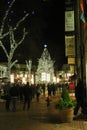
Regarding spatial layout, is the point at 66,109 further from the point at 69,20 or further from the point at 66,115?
the point at 69,20

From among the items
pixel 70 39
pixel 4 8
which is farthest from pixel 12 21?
pixel 70 39

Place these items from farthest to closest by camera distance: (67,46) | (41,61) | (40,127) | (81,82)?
1. (41,61)
2. (67,46)
3. (81,82)
4. (40,127)

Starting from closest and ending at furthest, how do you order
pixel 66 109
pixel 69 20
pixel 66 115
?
pixel 66 115
pixel 66 109
pixel 69 20

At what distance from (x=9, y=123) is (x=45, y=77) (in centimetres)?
3492

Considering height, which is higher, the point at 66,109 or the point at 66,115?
the point at 66,109

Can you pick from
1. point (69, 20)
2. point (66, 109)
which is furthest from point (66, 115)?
point (69, 20)

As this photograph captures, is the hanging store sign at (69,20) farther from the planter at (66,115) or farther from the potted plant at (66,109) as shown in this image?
the planter at (66,115)

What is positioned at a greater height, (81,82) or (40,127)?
(81,82)

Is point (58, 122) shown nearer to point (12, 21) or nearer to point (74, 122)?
point (74, 122)

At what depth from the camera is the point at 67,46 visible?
100 ft

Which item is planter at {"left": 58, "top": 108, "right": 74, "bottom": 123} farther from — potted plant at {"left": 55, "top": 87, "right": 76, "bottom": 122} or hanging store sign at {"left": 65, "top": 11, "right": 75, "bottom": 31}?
hanging store sign at {"left": 65, "top": 11, "right": 75, "bottom": 31}

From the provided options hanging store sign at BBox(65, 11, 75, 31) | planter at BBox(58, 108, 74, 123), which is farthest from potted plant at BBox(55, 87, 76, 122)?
hanging store sign at BBox(65, 11, 75, 31)

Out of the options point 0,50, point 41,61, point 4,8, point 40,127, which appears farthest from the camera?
point 41,61

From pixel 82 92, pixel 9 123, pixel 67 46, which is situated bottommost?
pixel 9 123
